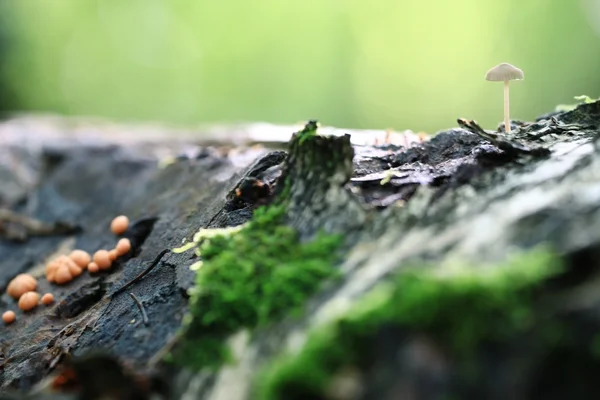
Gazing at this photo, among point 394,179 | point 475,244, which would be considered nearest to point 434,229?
point 475,244

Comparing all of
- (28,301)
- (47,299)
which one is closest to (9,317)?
(28,301)

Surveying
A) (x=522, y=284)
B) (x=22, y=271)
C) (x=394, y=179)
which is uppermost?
(x=394, y=179)

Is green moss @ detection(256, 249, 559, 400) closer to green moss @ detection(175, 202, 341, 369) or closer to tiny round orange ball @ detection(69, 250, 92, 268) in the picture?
green moss @ detection(175, 202, 341, 369)

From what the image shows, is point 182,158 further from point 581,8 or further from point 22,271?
point 581,8

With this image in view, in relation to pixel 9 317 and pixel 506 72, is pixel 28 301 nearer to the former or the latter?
pixel 9 317

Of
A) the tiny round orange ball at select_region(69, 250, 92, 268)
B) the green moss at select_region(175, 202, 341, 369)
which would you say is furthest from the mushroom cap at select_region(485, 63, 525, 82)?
the tiny round orange ball at select_region(69, 250, 92, 268)

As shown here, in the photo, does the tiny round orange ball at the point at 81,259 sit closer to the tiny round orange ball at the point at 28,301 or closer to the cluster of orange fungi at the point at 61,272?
the cluster of orange fungi at the point at 61,272

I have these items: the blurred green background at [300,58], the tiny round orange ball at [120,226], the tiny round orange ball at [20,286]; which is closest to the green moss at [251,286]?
the tiny round orange ball at [120,226]
